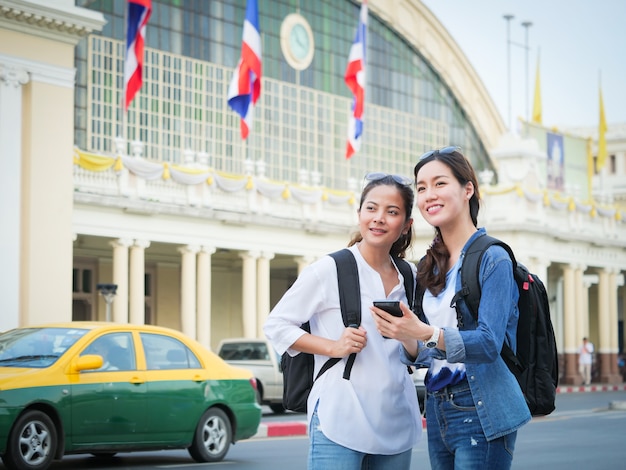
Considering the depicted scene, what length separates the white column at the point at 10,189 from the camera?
82.8 feet

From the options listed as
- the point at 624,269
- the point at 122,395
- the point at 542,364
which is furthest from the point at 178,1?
the point at 542,364

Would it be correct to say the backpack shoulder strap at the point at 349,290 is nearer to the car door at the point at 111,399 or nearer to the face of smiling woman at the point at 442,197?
the face of smiling woman at the point at 442,197

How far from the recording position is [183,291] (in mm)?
35125

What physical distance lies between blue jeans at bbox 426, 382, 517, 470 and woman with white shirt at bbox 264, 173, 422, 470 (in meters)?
0.19

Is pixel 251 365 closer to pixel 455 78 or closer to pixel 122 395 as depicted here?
pixel 122 395

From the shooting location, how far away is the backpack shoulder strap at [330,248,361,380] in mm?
4914

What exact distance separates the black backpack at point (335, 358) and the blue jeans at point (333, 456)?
151mm

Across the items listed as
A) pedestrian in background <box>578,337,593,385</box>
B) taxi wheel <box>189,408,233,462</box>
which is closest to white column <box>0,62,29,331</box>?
taxi wheel <box>189,408,233,462</box>

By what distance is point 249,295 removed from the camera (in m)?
37.3

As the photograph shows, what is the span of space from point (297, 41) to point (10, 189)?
24193mm

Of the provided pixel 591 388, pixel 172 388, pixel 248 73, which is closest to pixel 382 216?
pixel 172 388

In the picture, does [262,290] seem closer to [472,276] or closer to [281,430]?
[281,430]

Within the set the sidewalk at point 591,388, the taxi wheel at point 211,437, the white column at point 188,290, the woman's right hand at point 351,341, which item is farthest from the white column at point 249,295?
the woman's right hand at point 351,341

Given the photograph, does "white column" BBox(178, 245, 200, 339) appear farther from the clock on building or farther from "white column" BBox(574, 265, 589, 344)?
"white column" BBox(574, 265, 589, 344)
